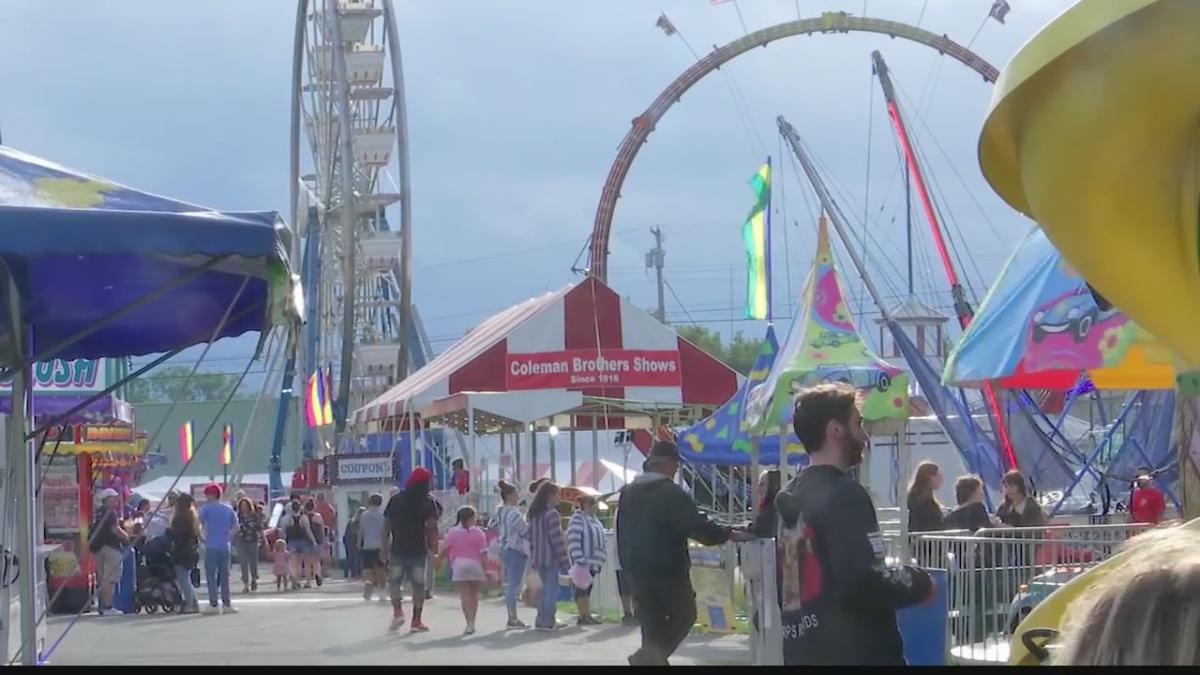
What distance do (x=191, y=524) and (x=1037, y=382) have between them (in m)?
11.9

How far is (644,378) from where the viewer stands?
21.5m

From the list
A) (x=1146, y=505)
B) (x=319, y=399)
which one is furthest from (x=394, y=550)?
(x=319, y=399)

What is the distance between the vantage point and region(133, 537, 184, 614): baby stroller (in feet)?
66.8

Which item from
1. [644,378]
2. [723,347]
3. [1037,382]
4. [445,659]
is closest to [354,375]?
[644,378]

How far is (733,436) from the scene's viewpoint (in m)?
20.4

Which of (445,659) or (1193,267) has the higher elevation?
(1193,267)

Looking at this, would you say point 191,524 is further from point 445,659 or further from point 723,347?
point 723,347

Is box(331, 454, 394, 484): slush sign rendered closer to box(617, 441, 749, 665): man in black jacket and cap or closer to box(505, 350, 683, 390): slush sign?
box(505, 350, 683, 390): slush sign

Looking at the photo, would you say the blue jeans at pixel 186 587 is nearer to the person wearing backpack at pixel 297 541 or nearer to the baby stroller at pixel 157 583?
the baby stroller at pixel 157 583

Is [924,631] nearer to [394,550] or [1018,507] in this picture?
[1018,507]

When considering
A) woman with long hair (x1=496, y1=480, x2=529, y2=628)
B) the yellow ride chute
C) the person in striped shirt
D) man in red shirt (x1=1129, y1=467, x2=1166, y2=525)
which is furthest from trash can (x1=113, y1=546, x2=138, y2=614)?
the yellow ride chute

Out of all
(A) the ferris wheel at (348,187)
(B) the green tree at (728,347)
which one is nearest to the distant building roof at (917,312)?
(A) the ferris wheel at (348,187)

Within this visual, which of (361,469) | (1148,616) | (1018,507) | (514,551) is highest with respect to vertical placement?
(1148,616)

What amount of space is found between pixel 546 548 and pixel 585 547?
55 cm
